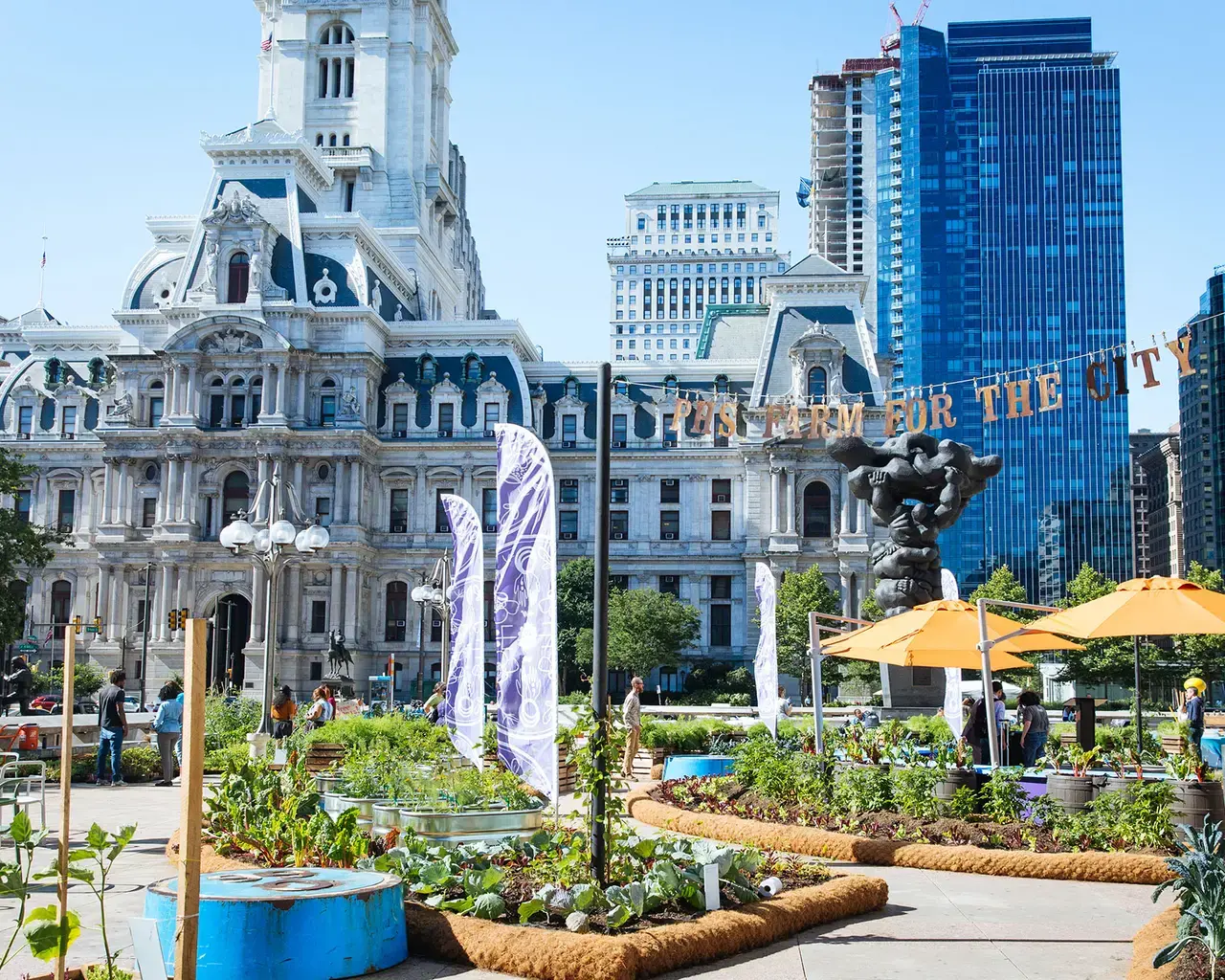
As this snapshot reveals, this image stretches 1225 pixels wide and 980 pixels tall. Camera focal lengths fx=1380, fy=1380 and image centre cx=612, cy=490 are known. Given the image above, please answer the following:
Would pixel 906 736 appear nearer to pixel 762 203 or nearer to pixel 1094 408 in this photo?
pixel 1094 408

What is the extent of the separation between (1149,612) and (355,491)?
55.5m

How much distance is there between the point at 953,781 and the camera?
55.1 ft

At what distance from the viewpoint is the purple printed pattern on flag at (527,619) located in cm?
1452

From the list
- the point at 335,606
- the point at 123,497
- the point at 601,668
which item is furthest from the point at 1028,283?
the point at 601,668

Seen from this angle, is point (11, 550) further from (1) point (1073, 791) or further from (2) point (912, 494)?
(1) point (1073, 791)

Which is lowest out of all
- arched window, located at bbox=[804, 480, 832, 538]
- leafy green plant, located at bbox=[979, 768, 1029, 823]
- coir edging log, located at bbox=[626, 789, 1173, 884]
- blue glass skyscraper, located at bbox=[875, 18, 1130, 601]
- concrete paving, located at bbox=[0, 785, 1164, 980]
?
concrete paving, located at bbox=[0, 785, 1164, 980]

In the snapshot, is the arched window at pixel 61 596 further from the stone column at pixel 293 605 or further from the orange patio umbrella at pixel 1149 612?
the orange patio umbrella at pixel 1149 612

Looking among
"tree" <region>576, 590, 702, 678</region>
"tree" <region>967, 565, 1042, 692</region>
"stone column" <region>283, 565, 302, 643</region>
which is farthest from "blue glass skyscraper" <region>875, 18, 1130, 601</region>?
"stone column" <region>283, 565, 302, 643</region>

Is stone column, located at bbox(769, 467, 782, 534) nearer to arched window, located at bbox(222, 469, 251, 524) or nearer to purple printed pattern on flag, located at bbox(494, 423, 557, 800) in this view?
arched window, located at bbox(222, 469, 251, 524)

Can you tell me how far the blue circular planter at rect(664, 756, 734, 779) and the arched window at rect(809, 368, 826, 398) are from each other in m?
48.9

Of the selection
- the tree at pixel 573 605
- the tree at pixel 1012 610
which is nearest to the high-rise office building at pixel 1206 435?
the tree at pixel 1012 610

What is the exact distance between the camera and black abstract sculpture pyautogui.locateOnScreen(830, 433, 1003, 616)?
31.7m

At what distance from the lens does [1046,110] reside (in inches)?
5221

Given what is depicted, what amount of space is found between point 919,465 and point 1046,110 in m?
112
